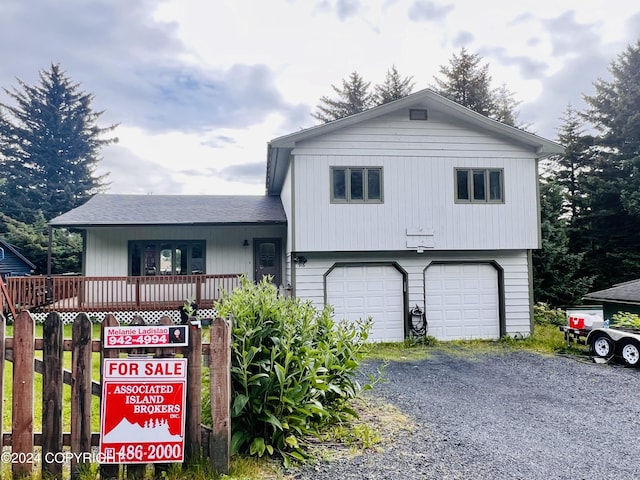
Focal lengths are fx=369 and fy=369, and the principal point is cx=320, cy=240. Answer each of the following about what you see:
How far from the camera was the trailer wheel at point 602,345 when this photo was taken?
742 centimetres

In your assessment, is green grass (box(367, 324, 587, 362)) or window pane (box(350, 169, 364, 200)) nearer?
green grass (box(367, 324, 587, 362))

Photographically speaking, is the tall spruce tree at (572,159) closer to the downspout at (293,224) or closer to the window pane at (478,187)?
the window pane at (478,187)

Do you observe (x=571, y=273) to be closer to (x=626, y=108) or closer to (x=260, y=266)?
(x=626, y=108)

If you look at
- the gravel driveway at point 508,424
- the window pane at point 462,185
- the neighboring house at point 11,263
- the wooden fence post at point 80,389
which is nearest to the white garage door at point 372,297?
the gravel driveway at point 508,424

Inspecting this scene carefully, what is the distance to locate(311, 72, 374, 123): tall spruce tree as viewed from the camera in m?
27.6

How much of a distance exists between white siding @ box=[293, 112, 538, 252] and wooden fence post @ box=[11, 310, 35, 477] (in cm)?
654

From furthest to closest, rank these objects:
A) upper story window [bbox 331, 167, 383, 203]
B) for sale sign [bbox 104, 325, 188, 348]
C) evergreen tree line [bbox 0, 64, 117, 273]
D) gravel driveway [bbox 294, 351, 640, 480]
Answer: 1. evergreen tree line [bbox 0, 64, 117, 273]
2. upper story window [bbox 331, 167, 383, 203]
3. gravel driveway [bbox 294, 351, 640, 480]
4. for sale sign [bbox 104, 325, 188, 348]

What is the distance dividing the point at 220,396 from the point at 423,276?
24.7 ft

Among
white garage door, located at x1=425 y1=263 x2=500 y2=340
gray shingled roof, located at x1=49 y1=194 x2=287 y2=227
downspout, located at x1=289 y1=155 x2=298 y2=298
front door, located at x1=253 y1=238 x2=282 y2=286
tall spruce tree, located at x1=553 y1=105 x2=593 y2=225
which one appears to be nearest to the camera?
downspout, located at x1=289 y1=155 x2=298 y2=298

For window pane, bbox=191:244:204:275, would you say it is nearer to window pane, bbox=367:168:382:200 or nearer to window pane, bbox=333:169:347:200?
window pane, bbox=333:169:347:200

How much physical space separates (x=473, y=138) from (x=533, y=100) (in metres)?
18.1

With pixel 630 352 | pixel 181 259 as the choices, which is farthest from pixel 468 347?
pixel 181 259

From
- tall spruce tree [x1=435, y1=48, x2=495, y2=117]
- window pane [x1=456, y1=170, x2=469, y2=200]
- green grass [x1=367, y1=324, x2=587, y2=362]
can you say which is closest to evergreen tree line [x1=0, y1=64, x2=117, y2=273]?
tall spruce tree [x1=435, y1=48, x2=495, y2=117]

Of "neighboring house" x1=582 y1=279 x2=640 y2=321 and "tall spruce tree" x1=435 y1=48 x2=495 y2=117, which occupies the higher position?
"tall spruce tree" x1=435 y1=48 x2=495 y2=117
